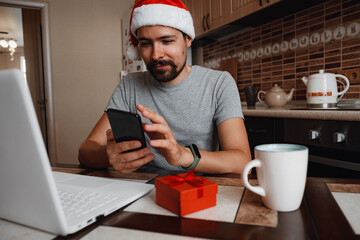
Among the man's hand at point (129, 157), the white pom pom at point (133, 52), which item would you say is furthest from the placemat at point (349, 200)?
the white pom pom at point (133, 52)

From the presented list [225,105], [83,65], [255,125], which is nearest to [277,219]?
[225,105]

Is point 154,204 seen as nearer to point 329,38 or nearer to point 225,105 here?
point 225,105

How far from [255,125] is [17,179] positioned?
5.39 feet

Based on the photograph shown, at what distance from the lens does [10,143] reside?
39 centimetres

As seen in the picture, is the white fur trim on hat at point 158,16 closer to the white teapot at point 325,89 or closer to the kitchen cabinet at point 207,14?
the white teapot at point 325,89

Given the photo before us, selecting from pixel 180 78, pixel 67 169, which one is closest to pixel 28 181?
pixel 67 169

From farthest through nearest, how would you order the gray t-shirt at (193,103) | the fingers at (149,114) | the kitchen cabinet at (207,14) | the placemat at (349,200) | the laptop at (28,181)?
the kitchen cabinet at (207,14) < the gray t-shirt at (193,103) < the fingers at (149,114) < the placemat at (349,200) < the laptop at (28,181)

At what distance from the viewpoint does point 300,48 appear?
81.6 inches

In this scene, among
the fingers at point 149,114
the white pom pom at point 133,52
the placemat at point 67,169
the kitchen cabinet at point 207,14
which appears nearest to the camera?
the fingers at point 149,114

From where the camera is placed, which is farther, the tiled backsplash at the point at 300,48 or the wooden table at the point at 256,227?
the tiled backsplash at the point at 300,48

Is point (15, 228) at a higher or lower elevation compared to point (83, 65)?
lower

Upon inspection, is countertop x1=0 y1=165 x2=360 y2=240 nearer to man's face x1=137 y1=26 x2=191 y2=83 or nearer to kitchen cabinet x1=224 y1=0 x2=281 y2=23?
man's face x1=137 y1=26 x2=191 y2=83

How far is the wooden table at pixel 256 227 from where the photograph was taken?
16.3 inches

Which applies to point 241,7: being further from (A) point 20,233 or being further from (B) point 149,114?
(A) point 20,233
